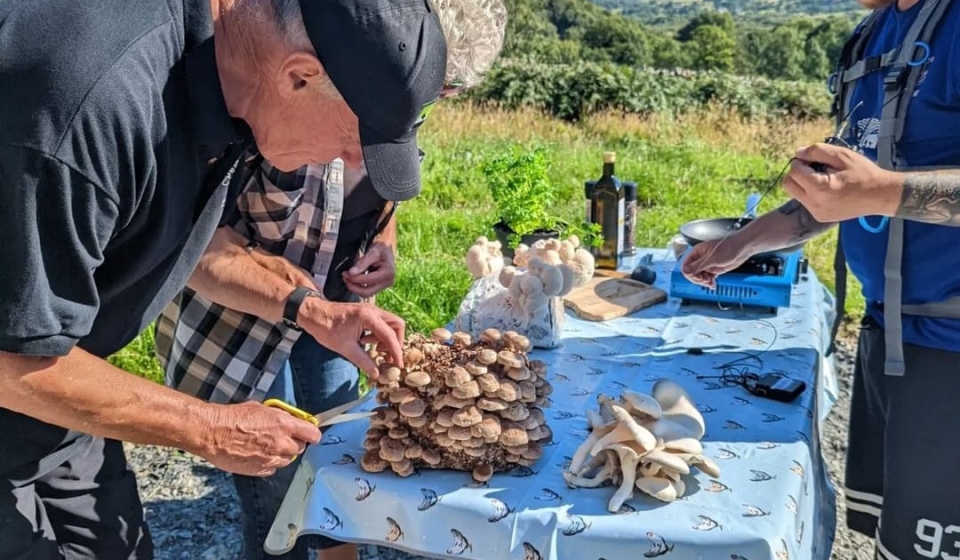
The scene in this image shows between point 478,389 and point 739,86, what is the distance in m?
20.8

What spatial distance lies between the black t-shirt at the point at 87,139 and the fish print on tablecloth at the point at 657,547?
1058 millimetres

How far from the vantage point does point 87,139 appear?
3.86 feet

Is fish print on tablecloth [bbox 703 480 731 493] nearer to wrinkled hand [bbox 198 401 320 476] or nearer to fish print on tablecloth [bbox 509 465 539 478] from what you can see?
fish print on tablecloth [bbox 509 465 539 478]

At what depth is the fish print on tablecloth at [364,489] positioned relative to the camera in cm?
165

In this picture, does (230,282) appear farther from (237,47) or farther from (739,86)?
(739,86)

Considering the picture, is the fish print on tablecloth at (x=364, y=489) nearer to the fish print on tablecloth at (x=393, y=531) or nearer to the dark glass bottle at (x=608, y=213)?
the fish print on tablecloth at (x=393, y=531)

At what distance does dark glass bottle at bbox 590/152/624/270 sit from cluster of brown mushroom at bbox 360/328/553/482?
141cm

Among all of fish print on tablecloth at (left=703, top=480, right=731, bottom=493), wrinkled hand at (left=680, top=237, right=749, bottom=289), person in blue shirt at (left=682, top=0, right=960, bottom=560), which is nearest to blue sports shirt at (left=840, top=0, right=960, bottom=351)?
person in blue shirt at (left=682, top=0, right=960, bottom=560)

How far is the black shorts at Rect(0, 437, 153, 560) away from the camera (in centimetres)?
162

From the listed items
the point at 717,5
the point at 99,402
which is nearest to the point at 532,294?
the point at 99,402

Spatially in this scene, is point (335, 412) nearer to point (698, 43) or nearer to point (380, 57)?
point (380, 57)

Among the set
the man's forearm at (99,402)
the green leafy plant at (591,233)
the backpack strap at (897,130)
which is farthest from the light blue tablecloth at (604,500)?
the green leafy plant at (591,233)

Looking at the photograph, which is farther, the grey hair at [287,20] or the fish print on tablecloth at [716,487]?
the fish print on tablecloth at [716,487]

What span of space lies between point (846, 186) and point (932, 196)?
20 centimetres
